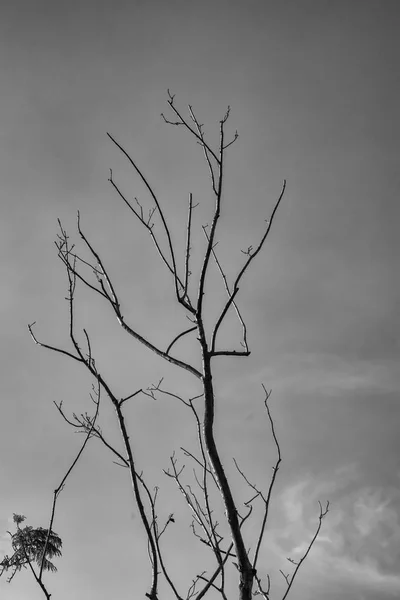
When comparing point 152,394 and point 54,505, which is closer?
point 54,505

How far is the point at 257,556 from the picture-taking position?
193 centimetres

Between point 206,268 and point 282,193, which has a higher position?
point 282,193

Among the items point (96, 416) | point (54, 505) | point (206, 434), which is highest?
point (96, 416)

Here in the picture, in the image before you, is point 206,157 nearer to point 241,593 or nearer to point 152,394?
point 152,394

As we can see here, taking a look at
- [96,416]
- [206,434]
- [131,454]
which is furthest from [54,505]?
[206,434]

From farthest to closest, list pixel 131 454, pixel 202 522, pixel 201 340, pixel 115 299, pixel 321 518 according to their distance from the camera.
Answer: pixel 321 518 < pixel 202 522 < pixel 115 299 < pixel 201 340 < pixel 131 454

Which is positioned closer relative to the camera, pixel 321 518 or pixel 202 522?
pixel 202 522

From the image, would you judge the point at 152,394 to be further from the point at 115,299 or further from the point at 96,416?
the point at 115,299

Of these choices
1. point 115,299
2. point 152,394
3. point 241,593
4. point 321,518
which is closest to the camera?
point 241,593

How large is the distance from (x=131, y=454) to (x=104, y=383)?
0.26 metres

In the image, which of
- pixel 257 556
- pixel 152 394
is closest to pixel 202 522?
pixel 257 556

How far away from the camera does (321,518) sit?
308cm

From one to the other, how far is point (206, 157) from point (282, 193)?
0.43m

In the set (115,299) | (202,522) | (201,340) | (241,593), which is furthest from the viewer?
(202,522)
